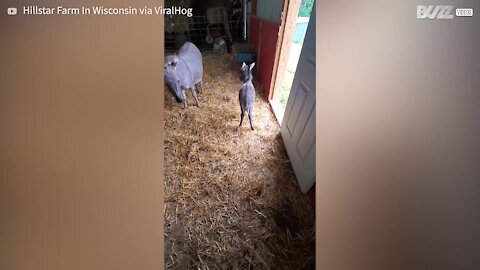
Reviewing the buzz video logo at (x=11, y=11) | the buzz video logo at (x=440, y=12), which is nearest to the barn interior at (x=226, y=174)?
the buzz video logo at (x=11, y=11)

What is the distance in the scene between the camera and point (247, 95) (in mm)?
704

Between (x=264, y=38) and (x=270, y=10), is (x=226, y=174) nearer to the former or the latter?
(x=264, y=38)

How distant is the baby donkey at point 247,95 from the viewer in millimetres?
690

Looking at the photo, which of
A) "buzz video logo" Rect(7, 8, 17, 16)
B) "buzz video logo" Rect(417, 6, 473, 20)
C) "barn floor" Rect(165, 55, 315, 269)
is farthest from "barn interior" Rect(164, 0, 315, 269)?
"buzz video logo" Rect(417, 6, 473, 20)

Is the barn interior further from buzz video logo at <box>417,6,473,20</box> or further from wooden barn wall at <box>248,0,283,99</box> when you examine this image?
buzz video logo at <box>417,6,473,20</box>

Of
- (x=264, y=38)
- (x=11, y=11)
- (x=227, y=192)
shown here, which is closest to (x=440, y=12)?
(x=264, y=38)

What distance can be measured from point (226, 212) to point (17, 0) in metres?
0.56

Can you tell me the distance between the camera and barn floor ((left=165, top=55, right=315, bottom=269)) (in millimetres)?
561

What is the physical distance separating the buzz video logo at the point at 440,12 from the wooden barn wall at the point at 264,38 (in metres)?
0.38

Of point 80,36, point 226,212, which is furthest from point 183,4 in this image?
point 226,212

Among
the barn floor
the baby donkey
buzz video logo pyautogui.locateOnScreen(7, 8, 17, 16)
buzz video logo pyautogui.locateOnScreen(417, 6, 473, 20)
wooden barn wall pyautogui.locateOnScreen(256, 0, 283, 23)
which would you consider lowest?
the barn floor

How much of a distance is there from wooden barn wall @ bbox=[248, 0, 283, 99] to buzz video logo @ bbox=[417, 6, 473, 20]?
380 mm

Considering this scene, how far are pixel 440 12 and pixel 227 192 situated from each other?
58 cm

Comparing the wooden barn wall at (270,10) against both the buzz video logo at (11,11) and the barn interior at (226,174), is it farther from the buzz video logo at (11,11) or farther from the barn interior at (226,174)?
the buzz video logo at (11,11)
